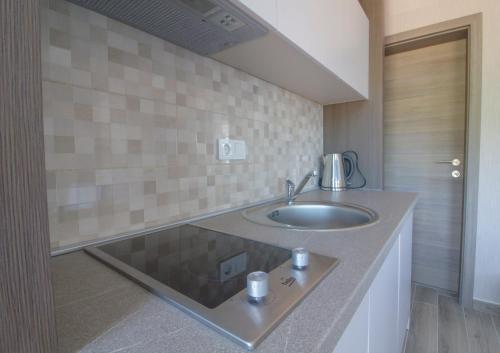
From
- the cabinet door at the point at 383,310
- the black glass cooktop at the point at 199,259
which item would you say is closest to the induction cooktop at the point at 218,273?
the black glass cooktop at the point at 199,259

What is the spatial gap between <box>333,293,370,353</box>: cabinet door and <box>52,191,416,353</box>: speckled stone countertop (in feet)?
0.18

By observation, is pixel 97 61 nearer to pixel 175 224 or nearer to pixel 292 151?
pixel 175 224

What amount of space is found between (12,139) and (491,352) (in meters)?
2.08

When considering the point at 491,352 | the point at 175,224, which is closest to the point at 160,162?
the point at 175,224

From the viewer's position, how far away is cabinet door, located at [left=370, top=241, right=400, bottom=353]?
2.10 ft

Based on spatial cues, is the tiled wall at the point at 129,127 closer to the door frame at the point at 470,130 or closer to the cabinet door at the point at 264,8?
the cabinet door at the point at 264,8

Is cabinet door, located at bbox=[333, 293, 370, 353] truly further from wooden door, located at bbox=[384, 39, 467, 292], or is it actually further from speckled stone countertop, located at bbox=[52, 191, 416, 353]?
wooden door, located at bbox=[384, 39, 467, 292]

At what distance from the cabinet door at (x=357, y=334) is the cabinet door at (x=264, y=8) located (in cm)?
75

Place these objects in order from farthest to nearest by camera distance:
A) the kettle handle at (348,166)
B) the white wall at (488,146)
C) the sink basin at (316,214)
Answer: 1. the kettle handle at (348,166)
2. the white wall at (488,146)
3. the sink basin at (316,214)

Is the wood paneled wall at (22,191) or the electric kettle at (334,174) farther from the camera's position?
the electric kettle at (334,174)

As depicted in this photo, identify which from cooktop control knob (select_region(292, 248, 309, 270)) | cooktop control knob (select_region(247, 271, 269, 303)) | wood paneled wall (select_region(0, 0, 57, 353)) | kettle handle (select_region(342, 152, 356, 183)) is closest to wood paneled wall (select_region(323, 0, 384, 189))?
kettle handle (select_region(342, 152, 356, 183))

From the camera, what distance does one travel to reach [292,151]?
5.10 feet

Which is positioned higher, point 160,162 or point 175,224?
point 160,162

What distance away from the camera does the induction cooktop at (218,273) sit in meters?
0.35
